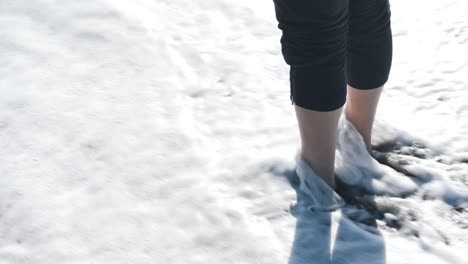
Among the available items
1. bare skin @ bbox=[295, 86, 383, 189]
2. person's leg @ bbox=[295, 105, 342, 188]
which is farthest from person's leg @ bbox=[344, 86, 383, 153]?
person's leg @ bbox=[295, 105, 342, 188]

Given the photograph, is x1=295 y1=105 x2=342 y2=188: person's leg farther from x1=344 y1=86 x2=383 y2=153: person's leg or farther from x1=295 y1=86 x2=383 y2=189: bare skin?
x1=344 y1=86 x2=383 y2=153: person's leg

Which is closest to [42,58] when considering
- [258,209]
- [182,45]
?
[182,45]

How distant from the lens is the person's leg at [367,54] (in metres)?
1.31

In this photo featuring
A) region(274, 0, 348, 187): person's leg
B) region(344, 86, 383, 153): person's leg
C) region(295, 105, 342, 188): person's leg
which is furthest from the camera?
region(344, 86, 383, 153): person's leg

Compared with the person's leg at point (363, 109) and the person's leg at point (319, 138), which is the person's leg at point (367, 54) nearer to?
the person's leg at point (363, 109)

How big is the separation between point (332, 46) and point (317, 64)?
5 cm

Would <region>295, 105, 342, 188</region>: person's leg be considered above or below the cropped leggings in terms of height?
below

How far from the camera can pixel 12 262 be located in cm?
128

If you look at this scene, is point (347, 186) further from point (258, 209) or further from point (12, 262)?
point (12, 262)

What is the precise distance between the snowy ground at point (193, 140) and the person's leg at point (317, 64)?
19 centimetres

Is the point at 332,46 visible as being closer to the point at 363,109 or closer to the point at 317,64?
the point at 317,64

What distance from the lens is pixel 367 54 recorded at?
1365mm

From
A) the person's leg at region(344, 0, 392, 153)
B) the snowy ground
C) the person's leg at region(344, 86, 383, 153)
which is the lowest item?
the snowy ground

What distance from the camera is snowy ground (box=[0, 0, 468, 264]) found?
1.30 metres
